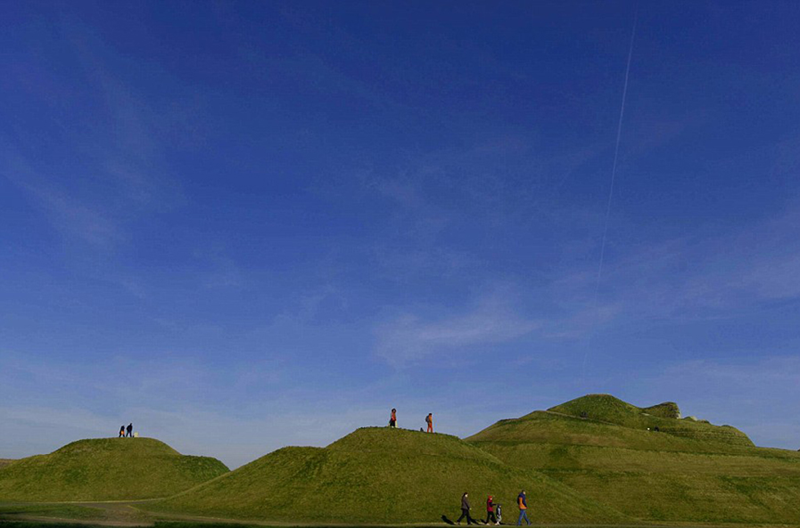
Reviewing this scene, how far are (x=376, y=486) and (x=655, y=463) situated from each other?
56.1 meters

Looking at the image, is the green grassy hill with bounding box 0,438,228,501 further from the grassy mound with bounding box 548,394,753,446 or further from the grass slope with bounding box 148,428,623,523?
the grassy mound with bounding box 548,394,753,446

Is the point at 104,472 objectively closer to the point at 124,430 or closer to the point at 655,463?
the point at 124,430

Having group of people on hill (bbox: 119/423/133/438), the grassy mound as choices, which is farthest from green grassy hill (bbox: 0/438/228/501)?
the grassy mound

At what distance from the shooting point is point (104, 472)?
75.1m

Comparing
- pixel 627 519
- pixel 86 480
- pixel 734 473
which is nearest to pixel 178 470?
pixel 86 480

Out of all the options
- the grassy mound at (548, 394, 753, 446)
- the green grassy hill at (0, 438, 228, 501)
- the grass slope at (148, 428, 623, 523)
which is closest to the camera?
the grass slope at (148, 428, 623, 523)

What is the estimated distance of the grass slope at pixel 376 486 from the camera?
4372cm

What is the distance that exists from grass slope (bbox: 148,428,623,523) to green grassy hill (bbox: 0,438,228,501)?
25065 mm

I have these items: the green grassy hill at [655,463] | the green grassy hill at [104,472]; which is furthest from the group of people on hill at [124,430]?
the green grassy hill at [655,463]

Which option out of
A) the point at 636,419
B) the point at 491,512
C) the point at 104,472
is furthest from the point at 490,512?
the point at 636,419

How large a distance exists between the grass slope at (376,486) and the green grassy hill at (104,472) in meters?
25.1

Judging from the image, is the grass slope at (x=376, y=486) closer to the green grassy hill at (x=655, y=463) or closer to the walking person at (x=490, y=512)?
the walking person at (x=490, y=512)

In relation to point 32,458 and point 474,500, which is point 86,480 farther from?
point 474,500

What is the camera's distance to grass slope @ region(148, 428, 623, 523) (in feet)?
143
